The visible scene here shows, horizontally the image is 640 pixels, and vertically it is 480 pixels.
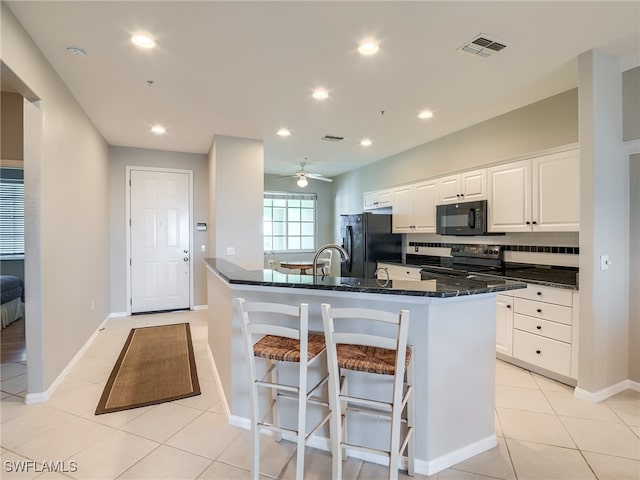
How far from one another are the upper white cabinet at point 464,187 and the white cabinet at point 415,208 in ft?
0.59


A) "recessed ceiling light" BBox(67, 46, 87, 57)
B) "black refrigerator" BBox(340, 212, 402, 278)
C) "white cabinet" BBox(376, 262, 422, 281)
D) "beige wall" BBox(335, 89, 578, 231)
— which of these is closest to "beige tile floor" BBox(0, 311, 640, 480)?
"white cabinet" BBox(376, 262, 422, 281)

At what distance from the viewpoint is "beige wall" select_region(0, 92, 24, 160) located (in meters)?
3.25

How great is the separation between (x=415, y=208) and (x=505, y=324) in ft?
7.01

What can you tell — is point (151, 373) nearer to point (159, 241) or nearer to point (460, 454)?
point (460, 454)

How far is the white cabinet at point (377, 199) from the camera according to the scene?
18.3 feet

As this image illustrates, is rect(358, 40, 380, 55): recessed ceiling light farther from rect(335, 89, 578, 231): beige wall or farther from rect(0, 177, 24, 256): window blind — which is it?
rect(0, 177, 24, 256): window blind

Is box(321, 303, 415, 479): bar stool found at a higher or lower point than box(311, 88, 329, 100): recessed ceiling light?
lower

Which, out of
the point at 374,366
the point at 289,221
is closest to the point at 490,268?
Answer: the point at 374,366

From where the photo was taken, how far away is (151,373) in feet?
10.2

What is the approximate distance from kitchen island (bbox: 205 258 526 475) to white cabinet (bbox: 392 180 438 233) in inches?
110

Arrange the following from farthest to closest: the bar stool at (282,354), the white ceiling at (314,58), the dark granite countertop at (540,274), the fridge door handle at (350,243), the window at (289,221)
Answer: the window at (289,221) < the fridge door handle at (350,243) < the dark granite countertop at (540,274) < the white ceiling at (314,58) < the bar stool at (282,354)

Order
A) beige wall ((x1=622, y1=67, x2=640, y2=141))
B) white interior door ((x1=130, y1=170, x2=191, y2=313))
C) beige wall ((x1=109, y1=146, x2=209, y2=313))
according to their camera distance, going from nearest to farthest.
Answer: beige wall ((x1=622, y1=67, x2=640, y2=141)), beige wall ((x1=109, y1=146, x2=209, y2=313)), white interior door ((x1=130, y1=170, x2=191, y2=313))

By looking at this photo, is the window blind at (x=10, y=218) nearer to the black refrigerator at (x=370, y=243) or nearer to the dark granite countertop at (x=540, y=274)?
the black refrigerator at (x=370, y=243)

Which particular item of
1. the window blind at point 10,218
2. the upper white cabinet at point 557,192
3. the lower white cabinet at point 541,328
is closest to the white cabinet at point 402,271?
the lower white cabinet at point 541,328
